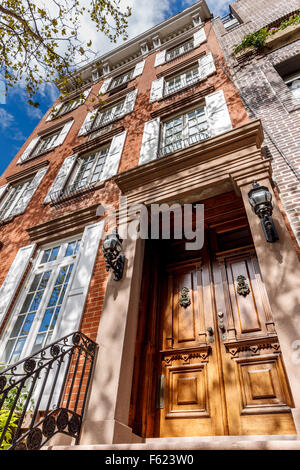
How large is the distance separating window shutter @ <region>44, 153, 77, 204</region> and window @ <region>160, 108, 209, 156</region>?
2760 millimetres

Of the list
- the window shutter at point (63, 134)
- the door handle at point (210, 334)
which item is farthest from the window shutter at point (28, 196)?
the door handle at point (210, 334)

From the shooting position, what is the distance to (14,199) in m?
8.27

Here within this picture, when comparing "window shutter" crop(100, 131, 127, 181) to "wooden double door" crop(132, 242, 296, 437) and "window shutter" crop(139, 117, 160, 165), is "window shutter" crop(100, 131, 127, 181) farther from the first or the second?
"wooden double door" crop(132, 242, 296, 437)

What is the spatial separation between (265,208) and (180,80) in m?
6.98

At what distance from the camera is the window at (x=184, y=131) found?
5687 millimetres

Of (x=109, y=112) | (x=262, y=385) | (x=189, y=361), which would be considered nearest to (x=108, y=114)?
(x=109, y=112)

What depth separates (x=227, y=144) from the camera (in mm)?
4207

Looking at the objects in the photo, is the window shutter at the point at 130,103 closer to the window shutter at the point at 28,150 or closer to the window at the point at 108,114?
the window at the point at 108,114

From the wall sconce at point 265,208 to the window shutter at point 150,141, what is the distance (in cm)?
275

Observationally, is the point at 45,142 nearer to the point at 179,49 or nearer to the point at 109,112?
the point at 109,112
